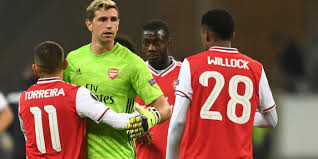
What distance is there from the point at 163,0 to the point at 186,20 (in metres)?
1.07

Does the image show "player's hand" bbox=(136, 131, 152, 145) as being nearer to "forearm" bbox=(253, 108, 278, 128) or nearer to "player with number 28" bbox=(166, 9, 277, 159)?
"player with number 28" bbox=(166, 9, 277, 159)

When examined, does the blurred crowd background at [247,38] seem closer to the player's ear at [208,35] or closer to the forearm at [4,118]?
the forearm at [4,118]

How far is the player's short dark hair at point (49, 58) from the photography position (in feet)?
17.6

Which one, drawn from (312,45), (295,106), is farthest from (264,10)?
(295,106)

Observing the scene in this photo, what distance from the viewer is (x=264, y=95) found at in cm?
544

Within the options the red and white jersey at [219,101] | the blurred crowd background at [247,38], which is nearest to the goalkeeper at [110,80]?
the red and white jersey at [219,101]

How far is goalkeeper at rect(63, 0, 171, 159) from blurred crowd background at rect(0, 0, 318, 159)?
29.3 feet

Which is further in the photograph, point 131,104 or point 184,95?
point 131,104

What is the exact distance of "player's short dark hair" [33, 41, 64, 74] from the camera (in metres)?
5.35

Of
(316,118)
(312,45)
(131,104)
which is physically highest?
(131,104)

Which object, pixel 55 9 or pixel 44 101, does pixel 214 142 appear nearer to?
pixel 44 101

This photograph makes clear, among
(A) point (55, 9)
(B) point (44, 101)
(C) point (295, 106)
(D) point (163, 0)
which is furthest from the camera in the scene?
(D) point (163, 0)

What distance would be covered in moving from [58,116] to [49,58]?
477 millimetres

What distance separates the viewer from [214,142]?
208 inches
